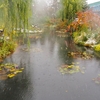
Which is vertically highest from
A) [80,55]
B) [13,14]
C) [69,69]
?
[13,14]

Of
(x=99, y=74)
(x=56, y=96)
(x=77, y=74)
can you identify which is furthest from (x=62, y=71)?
(x=56, y=96)

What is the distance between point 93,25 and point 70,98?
11.5 m

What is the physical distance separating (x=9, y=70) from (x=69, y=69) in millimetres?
2912

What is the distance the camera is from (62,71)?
7812 millimetres

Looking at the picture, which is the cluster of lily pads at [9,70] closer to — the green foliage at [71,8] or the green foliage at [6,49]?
the green foliage at [6,49]

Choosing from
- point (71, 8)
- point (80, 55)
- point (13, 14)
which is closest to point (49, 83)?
point (13, 14)

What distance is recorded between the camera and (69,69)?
26.6ft

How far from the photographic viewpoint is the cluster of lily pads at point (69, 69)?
7.81 meters

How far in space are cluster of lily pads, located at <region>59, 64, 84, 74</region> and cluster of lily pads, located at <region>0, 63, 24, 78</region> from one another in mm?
2029

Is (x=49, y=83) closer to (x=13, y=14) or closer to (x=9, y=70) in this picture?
(x=9, y=70)

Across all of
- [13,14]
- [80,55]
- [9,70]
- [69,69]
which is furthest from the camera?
[80,55]

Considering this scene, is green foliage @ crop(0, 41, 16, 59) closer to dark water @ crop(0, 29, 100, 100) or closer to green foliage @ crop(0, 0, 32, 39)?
dark water @ crop(0, 29, 100, 100)

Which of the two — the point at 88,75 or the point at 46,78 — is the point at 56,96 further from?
the point at 88,75

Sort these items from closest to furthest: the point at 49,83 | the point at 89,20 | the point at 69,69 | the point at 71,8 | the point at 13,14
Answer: the point at 49,83
the point at 13,14
the point at 69,69
the point at 89,20
the point at 71,8
